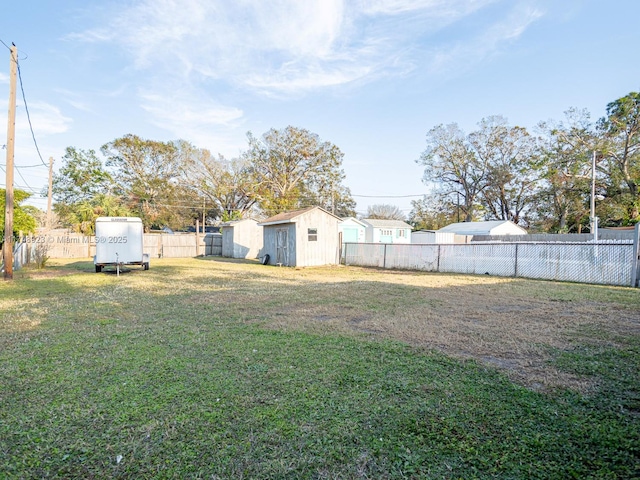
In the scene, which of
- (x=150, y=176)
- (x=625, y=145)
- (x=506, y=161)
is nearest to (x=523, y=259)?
(x=625, y=145)

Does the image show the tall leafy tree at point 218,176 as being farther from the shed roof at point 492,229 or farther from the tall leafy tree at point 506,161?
the tall leafy tree at point 506,161

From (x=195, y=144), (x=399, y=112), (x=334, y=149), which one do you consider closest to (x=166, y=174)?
(x=195, y=144)

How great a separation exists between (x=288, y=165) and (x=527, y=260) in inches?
1099

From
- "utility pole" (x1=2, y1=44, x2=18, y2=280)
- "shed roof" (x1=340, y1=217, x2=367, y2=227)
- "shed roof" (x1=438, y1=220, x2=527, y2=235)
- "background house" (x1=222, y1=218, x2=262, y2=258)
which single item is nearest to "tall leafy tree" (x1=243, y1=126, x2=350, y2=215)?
"shed roof" (x1=340, y1=217, x2=367, y2=227)

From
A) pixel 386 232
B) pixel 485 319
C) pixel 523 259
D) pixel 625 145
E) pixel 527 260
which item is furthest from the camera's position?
pixel 386 232

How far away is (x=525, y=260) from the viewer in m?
12.0

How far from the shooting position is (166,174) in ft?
117

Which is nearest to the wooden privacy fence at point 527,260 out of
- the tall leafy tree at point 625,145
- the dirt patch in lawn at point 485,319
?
the dirt patch in lawn at point 485,319

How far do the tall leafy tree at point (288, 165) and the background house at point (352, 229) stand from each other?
5.82m

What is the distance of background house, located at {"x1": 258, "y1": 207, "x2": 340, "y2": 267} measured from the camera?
55.0ft

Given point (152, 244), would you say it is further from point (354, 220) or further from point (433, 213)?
point (433, 213)

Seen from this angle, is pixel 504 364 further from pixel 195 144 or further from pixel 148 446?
pixel 195 144

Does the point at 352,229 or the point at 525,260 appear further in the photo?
the point at 352,229

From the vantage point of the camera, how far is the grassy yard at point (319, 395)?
197 cm
